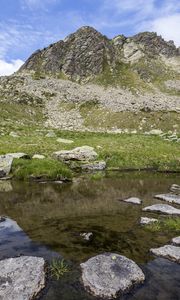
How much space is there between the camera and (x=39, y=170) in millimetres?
30672

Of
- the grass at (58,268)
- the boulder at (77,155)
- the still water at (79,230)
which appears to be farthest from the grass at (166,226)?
the boulder at (77,155)

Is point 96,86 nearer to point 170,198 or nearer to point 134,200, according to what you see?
point 170,198

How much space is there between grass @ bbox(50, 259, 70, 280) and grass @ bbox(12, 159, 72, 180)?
17524mm

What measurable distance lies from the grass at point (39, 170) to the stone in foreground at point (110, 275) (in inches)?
699

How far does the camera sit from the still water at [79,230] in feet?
37.7

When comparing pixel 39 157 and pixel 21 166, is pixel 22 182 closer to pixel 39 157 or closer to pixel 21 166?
pixel 21 166

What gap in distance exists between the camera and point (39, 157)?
116ft

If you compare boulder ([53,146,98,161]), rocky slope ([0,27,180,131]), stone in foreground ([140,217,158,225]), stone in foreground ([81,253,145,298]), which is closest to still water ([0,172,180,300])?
stone in foreground ([81,253,145,298])

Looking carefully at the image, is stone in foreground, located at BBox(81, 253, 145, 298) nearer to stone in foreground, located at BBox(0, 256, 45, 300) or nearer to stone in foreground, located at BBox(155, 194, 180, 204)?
stone in foreground, located at BBox(0, 256, 45, 300)

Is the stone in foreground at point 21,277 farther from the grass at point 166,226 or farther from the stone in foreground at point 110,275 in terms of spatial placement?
the grass at point 166,226

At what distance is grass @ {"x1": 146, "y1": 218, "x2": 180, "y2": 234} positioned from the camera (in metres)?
16.8

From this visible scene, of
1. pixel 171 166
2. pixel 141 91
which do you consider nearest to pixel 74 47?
pixel 141 91

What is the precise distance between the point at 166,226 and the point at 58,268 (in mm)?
7078

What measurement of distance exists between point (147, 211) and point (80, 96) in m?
104
